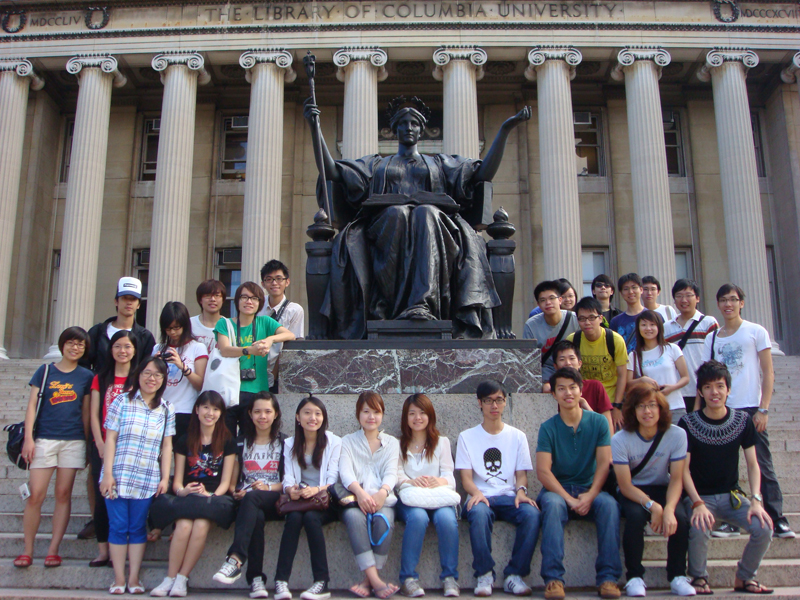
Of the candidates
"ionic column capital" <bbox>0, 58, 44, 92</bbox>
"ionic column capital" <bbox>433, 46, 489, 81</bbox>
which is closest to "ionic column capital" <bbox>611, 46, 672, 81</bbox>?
"ionic column capital" <bbox>433, 46, 489, 81</bbox>

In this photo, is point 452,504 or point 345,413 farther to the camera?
point 345,413

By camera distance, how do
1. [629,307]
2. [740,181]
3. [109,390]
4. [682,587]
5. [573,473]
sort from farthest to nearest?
[740,181], [629,307], [109,390], [573,473], [682,587]

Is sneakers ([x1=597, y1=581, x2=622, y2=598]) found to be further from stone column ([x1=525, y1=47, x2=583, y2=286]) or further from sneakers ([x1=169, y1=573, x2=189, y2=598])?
stone column ([x1=525, y1=47, x2=583, y2=286])

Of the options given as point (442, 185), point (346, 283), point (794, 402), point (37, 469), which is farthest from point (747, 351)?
point (794, 402)

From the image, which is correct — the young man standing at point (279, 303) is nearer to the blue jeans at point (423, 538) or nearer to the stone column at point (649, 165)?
the blue jeans at point (423, 538)

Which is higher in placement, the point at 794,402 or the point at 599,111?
the point at 599,111

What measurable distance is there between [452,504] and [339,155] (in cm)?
1952

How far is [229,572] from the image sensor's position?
4516mm

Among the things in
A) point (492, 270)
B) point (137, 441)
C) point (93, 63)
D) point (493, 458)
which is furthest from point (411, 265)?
point (93, 63)

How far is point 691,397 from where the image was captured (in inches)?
264

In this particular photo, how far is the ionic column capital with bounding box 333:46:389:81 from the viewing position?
68.9 feet

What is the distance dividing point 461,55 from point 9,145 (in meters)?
13.3

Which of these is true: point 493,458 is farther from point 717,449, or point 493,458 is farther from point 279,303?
point 279,303

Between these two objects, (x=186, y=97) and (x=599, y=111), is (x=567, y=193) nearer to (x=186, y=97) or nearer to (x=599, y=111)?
(x=599, y=111)
